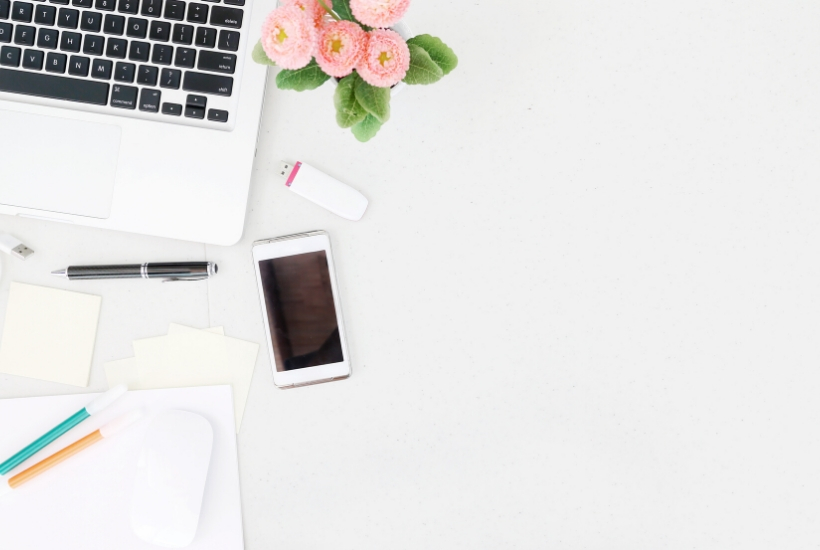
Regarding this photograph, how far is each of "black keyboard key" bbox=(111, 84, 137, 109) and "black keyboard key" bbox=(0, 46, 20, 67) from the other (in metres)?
0.10

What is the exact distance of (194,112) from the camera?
0.62 m

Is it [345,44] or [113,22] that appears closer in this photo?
[345,44]

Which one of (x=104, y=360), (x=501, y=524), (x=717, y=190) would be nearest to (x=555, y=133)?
(x=717, y=190)

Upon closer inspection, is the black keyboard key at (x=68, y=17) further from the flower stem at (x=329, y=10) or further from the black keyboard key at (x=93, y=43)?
the flower stem at (x=329, y=10)

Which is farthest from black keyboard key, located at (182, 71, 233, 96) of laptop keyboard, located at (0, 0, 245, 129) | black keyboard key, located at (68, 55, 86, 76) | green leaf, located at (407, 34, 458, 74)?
green leaf, located at (407, 34, 458, 74)

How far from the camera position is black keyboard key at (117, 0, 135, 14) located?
618 mm

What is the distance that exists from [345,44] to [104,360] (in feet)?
1.53

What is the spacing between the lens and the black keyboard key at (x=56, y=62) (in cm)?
62

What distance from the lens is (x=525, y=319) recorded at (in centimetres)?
70

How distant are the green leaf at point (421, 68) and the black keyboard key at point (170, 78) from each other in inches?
10.1

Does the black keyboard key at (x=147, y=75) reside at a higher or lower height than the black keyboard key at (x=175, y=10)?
lower

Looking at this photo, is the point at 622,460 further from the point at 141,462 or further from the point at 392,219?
the point at 141,462

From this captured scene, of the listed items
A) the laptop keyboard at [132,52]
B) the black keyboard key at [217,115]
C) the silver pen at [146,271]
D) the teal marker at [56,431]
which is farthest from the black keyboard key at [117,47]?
the teal marker at [56,431]

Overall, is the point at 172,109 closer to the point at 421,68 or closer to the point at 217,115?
the point at 217,115
